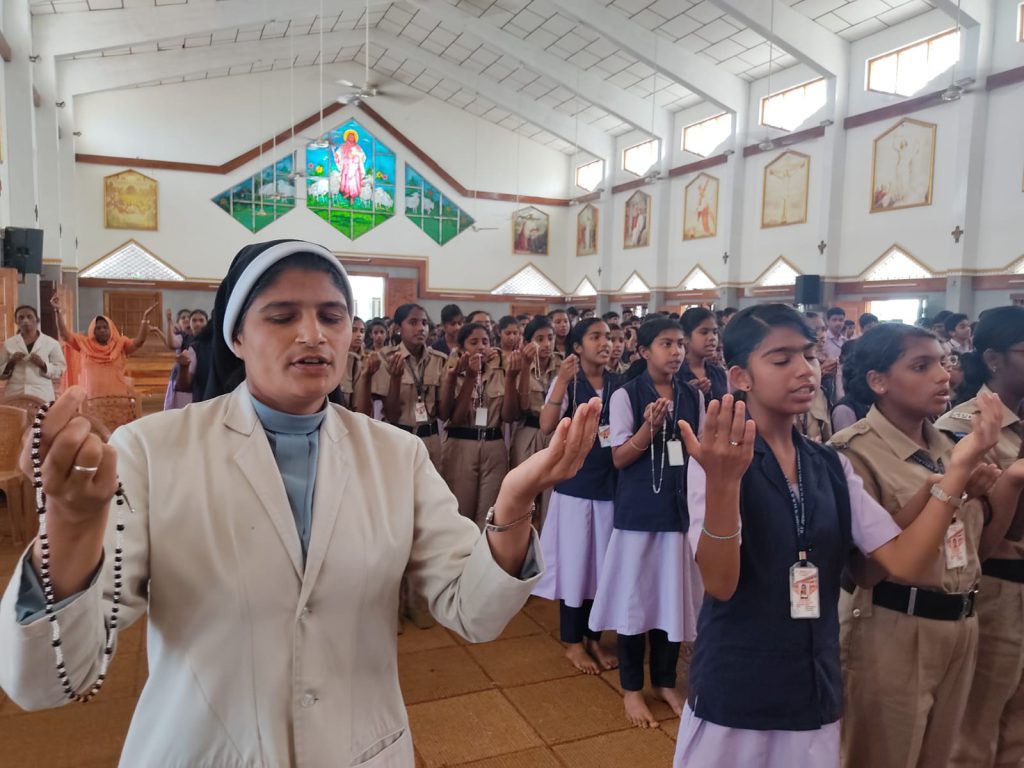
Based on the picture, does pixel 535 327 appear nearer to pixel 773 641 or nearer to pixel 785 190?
pixel 773 641

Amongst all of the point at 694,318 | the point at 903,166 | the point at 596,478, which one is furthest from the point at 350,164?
the point at 596,478

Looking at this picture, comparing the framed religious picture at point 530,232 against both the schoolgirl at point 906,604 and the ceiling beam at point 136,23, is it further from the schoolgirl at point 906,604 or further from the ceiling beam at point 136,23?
the schoolgirl at point 906,604

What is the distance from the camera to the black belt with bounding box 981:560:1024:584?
2154 mm

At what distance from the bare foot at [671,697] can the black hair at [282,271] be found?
2.35m

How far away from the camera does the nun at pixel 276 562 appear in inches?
42.4

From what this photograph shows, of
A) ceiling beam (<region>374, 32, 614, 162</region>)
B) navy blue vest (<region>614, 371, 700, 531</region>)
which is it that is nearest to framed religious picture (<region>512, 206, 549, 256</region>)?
ceiling beam (<region>374, 32, 614, 162</region>)

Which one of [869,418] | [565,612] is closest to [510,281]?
[565,612]

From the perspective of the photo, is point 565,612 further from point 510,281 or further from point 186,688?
point 510,281

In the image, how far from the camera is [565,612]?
348cm

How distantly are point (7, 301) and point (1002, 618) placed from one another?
9.01m

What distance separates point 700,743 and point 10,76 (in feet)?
38.8

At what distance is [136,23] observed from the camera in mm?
11398

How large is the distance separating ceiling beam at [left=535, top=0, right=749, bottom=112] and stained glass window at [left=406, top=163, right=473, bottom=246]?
6.96 meters

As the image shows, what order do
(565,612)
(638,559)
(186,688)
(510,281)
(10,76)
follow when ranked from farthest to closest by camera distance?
1. (510,281)
2. (10,76)
3. (565,612)
4. (638,559)
5. (186,688)
